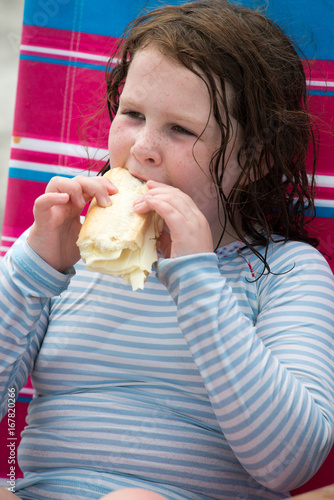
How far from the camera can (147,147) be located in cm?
94

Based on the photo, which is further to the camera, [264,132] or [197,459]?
[264,132]

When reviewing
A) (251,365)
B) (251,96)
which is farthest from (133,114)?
(251,365)

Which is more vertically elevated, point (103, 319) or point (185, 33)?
point (185, 33)

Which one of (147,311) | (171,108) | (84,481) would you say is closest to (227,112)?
(171,108)

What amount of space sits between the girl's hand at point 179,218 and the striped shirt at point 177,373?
3cm

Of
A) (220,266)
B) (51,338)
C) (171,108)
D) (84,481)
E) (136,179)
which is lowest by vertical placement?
(84,481)

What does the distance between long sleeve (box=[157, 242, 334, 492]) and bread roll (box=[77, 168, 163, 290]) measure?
50 mm

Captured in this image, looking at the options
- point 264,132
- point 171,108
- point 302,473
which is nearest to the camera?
point 302,473

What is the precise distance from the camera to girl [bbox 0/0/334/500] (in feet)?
2.72

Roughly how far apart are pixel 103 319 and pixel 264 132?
0.42 metres

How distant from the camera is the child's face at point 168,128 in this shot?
95 centimetres

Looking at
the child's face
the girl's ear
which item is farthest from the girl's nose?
the girl's ear

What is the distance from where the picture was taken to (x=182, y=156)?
3.14ft

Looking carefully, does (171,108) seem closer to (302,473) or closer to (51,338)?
(51,338)
